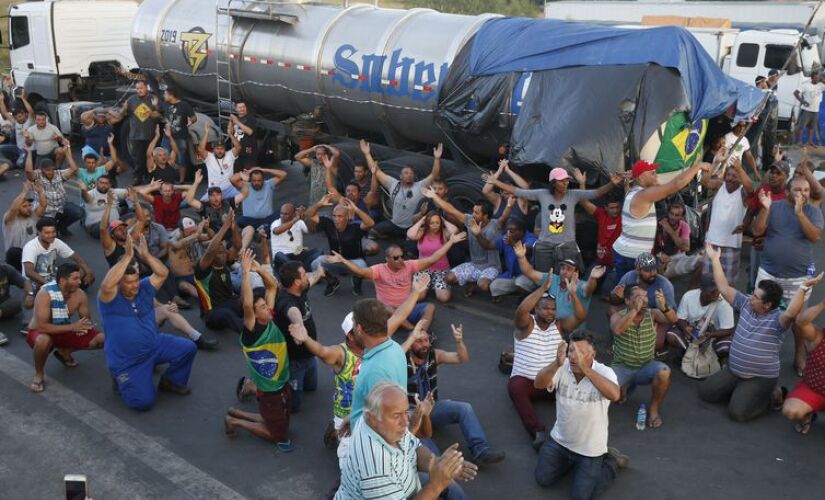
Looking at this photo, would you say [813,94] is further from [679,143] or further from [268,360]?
[268,360]

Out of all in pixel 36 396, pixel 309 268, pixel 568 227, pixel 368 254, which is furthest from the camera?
pixel 368 254

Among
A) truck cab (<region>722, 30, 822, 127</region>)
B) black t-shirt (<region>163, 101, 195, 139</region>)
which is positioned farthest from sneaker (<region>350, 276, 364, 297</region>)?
truck cab (<region>722, 30, 822, 127</region>)

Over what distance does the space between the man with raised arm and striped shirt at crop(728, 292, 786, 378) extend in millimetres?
4861

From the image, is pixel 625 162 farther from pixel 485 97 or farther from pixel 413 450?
pixel 413 450

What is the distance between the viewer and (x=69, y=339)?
8266 mm

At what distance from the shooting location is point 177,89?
16.8 m

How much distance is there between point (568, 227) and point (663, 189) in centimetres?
115

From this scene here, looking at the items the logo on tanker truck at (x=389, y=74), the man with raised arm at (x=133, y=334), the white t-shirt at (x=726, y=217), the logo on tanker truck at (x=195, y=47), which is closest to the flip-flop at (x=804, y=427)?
the white t-shirt at (x=726, y=217)

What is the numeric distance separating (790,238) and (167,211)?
7694mm

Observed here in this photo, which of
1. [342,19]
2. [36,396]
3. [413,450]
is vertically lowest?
[36,396]

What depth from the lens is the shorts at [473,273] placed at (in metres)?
10.4

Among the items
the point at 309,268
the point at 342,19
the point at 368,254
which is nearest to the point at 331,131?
the point at 342,19

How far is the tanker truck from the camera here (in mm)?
10078

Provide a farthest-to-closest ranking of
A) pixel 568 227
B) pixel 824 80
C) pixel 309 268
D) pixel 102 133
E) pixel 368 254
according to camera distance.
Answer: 1. pixel 824 80
2. pixel 102 133
3. pixel 368 254
4. pixel 309 268
5. pixel 568 227
